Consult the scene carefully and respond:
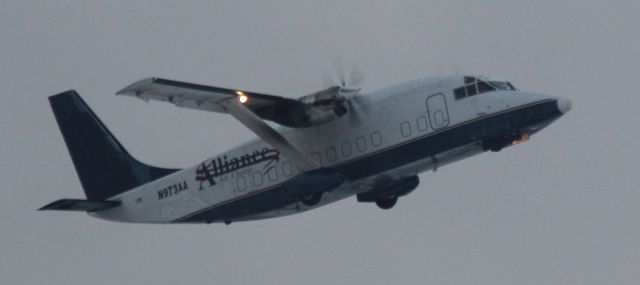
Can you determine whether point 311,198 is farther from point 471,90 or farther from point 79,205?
point 79,205

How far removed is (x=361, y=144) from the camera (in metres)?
36.1

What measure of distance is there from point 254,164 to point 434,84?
5763mm

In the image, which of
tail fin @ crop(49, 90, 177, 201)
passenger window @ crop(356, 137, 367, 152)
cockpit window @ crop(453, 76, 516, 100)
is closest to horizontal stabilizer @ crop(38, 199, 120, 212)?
tail fin @ crop(49, 90, 177, 201)

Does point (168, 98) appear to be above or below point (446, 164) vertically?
above

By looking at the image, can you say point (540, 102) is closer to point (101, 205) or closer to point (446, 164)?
point (446, 164)

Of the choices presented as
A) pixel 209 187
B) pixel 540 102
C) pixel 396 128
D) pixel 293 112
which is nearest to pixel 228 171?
pixel 209 187

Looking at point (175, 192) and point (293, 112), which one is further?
point (175, 192)

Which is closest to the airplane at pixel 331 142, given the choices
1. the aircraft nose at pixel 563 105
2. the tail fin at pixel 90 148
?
the aircraft nose at pixel 563 105

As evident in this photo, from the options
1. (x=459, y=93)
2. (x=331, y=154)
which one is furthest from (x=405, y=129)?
(x=331, y=154)

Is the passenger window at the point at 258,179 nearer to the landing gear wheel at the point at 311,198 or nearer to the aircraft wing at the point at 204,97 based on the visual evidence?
the landing gear wheel at the point at 311,198

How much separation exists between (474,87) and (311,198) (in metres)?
5.19

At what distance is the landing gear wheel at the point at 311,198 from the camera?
36303 mm

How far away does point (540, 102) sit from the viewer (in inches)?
1363

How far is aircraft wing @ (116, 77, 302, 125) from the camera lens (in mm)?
34406
